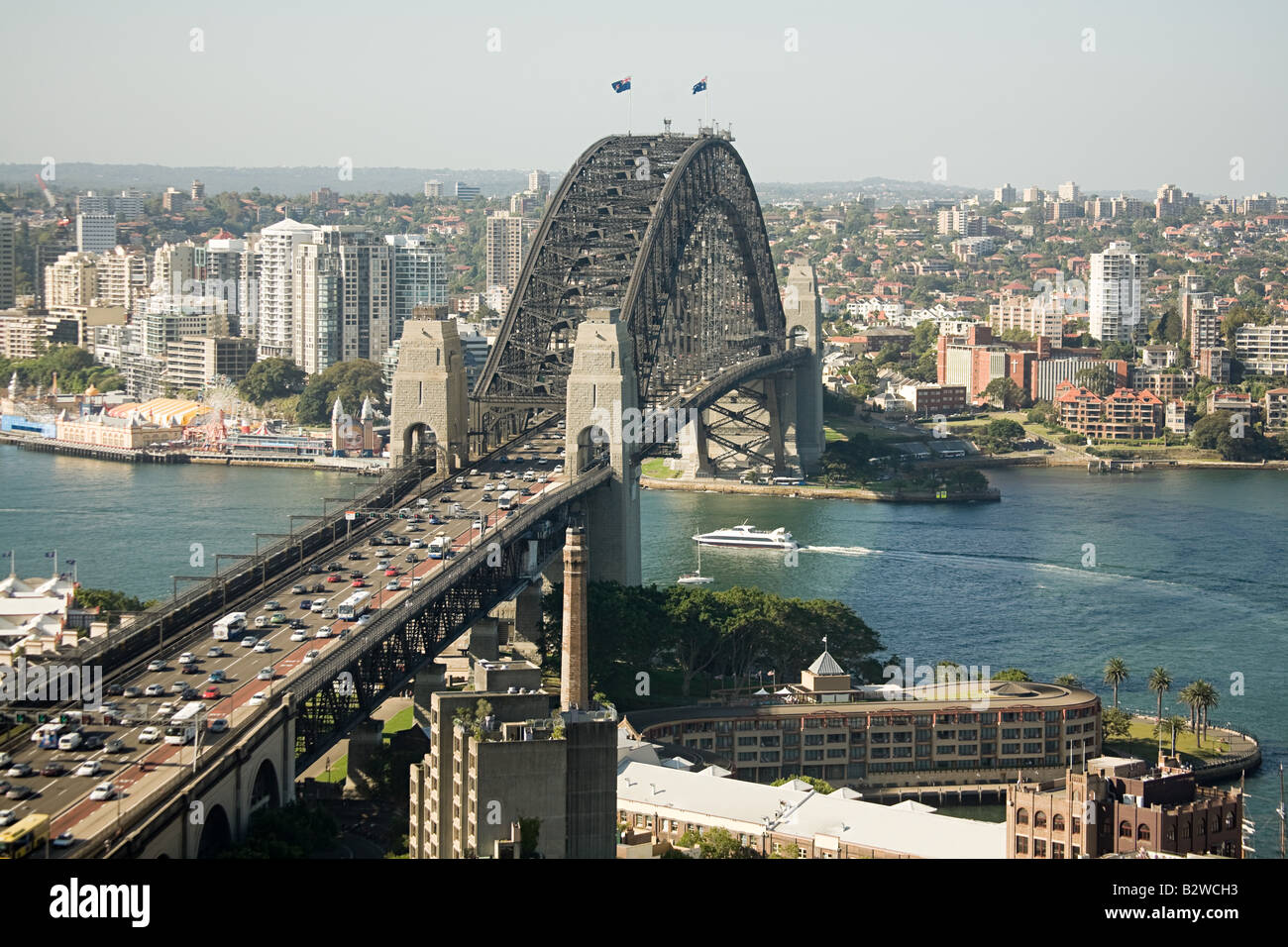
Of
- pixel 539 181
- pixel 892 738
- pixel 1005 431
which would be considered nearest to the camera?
pixel 892 738

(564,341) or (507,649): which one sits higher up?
(564,341)

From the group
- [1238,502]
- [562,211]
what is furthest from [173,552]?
[1238,502]

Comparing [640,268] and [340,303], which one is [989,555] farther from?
[340,303]

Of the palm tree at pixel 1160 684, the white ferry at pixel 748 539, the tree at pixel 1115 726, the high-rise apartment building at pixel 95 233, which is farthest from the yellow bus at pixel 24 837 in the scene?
the high-rise apartment building at pixel 95 233

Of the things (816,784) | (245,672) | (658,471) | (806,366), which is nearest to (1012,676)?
(816,784)

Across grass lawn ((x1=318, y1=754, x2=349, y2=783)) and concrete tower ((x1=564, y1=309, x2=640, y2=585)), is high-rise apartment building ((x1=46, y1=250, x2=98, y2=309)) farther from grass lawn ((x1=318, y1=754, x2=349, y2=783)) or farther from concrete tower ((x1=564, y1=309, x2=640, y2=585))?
grass lawn ((x1=318, y1=754, x2=349, y2=783))

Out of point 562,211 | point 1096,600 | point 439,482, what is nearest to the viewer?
point 439,482
